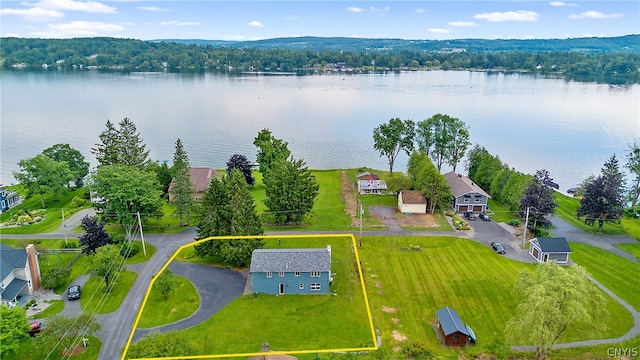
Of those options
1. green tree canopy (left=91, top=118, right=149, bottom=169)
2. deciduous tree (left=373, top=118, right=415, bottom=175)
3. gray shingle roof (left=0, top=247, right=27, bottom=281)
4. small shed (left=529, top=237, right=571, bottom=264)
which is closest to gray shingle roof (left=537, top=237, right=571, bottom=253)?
small shed (left=529, top=237, right=571, bottom=264)

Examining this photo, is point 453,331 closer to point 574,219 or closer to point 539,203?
point 539,203

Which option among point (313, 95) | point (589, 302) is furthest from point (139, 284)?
point (313, 95)

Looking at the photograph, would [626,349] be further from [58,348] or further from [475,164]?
[475,164]

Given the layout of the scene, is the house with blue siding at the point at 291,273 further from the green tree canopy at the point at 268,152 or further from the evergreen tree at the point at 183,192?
the green tree canopy at the point at 268,152

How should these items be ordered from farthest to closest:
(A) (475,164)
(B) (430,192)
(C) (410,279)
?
(A) (475,164) < (B) (430,192) < (C) (410,279)

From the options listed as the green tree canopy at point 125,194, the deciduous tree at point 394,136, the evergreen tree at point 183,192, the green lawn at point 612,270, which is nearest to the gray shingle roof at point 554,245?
the green lawn at point 612,270

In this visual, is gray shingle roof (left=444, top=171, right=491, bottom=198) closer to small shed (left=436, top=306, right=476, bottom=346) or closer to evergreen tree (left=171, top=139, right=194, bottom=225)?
small shed (left=436, top=306, right=476, bottom=346)
